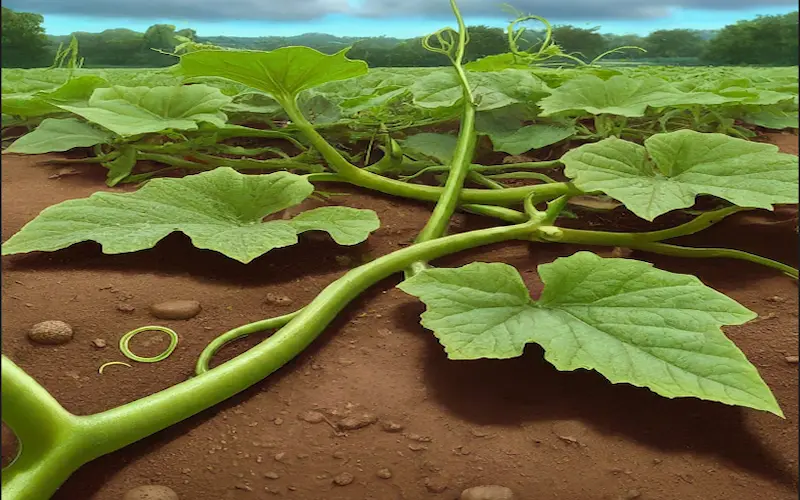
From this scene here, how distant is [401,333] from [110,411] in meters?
0.36

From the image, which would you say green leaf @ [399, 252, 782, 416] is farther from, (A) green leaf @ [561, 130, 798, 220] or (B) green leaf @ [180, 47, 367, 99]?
(B) green leaf @ [180, 47, 367, 99]

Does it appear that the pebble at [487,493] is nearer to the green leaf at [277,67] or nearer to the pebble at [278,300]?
the pebble at [278,300]

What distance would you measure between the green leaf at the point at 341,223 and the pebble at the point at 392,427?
1.24 feet

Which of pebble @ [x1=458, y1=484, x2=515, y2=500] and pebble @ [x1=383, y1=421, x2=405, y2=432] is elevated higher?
pebble @ [x1=383, y1=421, x2=405, y2=432]

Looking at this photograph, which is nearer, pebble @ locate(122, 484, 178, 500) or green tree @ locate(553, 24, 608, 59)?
pebble @ locate(122, 484, 178, 500)

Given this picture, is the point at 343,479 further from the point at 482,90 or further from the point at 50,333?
the point at 482,90

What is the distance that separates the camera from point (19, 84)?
2.22 m

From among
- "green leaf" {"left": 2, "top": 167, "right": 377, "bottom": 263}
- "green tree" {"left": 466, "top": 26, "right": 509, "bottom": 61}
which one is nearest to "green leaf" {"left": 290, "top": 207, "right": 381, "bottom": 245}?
"green leaf" {"left": 2, "top": 167, "right": 377, "bottom": 263}

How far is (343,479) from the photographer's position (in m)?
0.57

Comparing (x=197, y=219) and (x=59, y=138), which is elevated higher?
(x=59, y=138)

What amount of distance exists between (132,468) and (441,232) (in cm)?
64

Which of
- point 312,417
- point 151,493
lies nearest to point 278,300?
point 312,417

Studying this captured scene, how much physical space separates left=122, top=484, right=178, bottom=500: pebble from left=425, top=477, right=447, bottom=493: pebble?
205 millimetres

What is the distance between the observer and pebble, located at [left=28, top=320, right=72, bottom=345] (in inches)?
28.0
